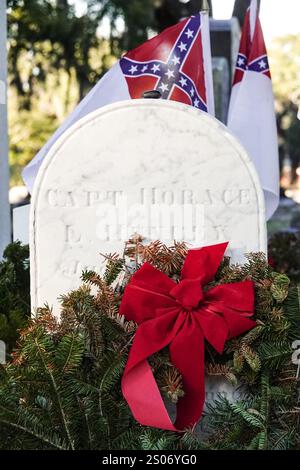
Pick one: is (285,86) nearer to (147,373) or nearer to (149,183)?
(149,183)

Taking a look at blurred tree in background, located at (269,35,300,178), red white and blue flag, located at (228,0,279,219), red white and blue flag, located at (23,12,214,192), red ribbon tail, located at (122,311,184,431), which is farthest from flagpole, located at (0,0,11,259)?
blurred tree in background, located at (269,35,300,178)

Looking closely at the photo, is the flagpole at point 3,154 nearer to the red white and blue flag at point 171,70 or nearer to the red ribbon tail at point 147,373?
the red white and blue flag at point 171,70

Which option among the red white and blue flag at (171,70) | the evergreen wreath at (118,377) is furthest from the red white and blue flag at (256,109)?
the evergreen wreath at (118,377)

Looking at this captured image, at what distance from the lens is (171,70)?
14.4 ft

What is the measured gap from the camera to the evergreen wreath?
2336 mm

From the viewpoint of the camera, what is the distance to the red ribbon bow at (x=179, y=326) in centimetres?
248

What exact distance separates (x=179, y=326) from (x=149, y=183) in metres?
0.71

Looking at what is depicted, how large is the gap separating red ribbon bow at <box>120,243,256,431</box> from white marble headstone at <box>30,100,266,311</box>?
338mm

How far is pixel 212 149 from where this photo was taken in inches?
116

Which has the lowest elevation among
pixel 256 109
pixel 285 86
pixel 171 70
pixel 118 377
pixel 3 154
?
pixel 118 377

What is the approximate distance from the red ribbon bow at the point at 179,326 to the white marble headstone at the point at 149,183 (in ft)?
1.11

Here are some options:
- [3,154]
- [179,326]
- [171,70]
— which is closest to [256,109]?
[171,70]

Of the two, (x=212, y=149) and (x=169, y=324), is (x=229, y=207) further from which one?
(x=169, y=324)

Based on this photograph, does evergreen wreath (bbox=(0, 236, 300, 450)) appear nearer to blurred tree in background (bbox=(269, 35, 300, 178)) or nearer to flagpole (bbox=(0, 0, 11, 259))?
flagpole (bbox=(0, 0, 11, 259))
